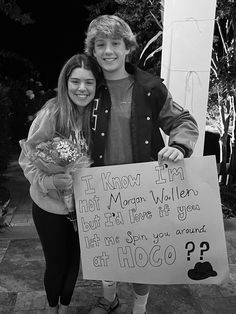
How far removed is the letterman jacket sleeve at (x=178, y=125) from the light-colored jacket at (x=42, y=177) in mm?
626

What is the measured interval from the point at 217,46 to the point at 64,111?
13.3ft

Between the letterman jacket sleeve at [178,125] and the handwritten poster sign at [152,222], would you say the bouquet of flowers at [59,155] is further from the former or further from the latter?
the letterman jacket sleeve at [178,125]

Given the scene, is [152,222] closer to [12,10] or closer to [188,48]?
[188,48]

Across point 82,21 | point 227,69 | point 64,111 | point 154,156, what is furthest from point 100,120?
point 82,21

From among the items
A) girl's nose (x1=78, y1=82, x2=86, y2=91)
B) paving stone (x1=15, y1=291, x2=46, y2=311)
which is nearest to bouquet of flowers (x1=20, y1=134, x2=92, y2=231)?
girl's nose (x1=78, y1=82, x2=86, y2=91)

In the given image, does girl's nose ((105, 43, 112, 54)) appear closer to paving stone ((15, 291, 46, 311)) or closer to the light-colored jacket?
the light-colored jacket

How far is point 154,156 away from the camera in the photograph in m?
2.27

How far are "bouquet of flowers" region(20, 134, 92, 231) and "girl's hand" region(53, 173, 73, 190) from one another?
21 mm

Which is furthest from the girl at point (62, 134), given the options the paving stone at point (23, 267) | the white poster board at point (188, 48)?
the white poster board at point (188, 48)

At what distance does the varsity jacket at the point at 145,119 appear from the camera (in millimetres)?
2104

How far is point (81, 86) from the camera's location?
205 cm

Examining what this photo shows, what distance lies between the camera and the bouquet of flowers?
6.39ft

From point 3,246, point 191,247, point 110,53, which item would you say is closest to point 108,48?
point 110,53

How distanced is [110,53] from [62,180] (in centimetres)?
71
